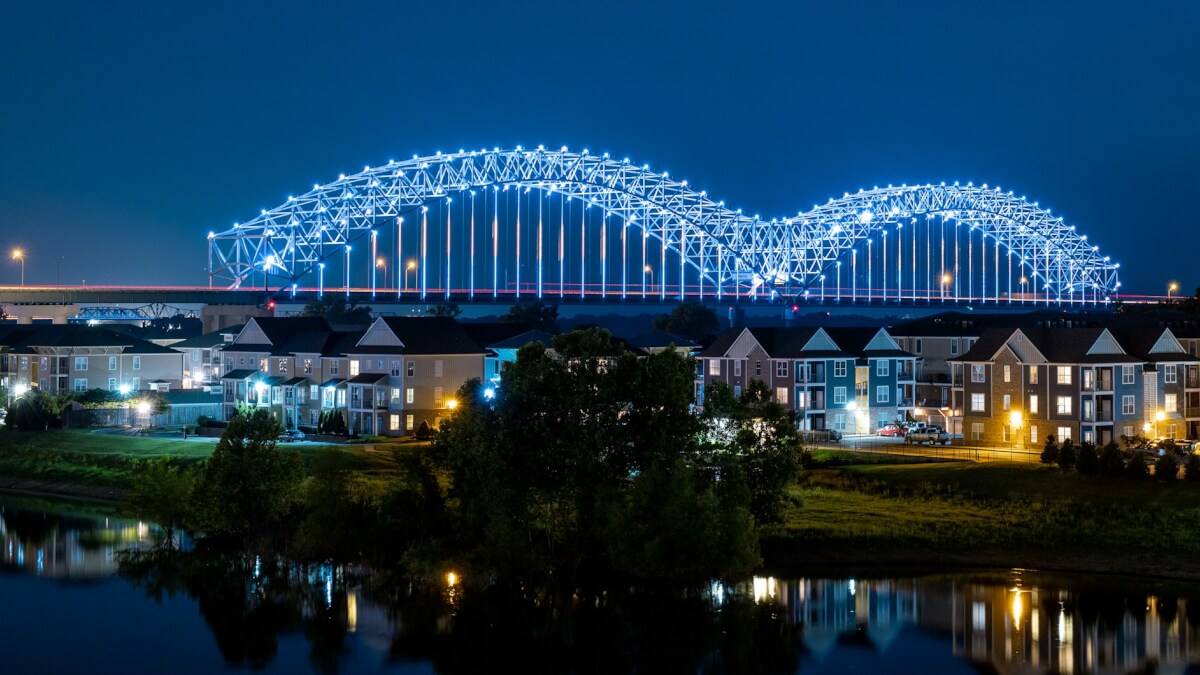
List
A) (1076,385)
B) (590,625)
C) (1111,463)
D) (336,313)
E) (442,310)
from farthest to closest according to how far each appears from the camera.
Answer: (336,313), (442,310), (1076,385), (1111,463), (590,625)

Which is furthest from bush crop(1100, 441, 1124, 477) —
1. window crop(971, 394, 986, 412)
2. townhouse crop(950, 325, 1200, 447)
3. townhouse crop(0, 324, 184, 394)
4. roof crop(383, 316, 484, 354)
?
townhouse crop(0, 324, 184, 394)

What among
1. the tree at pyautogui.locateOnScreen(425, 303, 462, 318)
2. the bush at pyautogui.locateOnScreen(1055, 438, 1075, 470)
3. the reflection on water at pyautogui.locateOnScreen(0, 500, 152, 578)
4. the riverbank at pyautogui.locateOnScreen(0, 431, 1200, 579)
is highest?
the tree at pyautogui.locateOnScreen(425, 303, 462, 318)

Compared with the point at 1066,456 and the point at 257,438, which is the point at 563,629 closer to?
the point at 257,438

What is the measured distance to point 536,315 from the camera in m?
113

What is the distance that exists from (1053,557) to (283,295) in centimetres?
8726

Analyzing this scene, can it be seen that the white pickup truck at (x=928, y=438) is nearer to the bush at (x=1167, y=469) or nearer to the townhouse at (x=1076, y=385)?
the townhouse at (x=1076, y=385)

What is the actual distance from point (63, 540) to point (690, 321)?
242 feet

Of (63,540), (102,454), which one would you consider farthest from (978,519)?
(102,454)

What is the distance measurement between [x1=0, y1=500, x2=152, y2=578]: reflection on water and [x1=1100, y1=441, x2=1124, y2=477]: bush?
94.7 ft

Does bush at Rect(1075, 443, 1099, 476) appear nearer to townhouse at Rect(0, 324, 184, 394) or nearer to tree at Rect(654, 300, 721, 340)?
townhouse at Rect(0, 324, 184, 394)

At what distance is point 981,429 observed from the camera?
5562cm

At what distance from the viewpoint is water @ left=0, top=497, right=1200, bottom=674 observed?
29.6m

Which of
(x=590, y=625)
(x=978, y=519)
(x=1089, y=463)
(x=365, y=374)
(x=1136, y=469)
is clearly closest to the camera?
(x=590, y=625)

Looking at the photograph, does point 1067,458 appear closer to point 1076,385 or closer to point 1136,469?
point 1136,469
